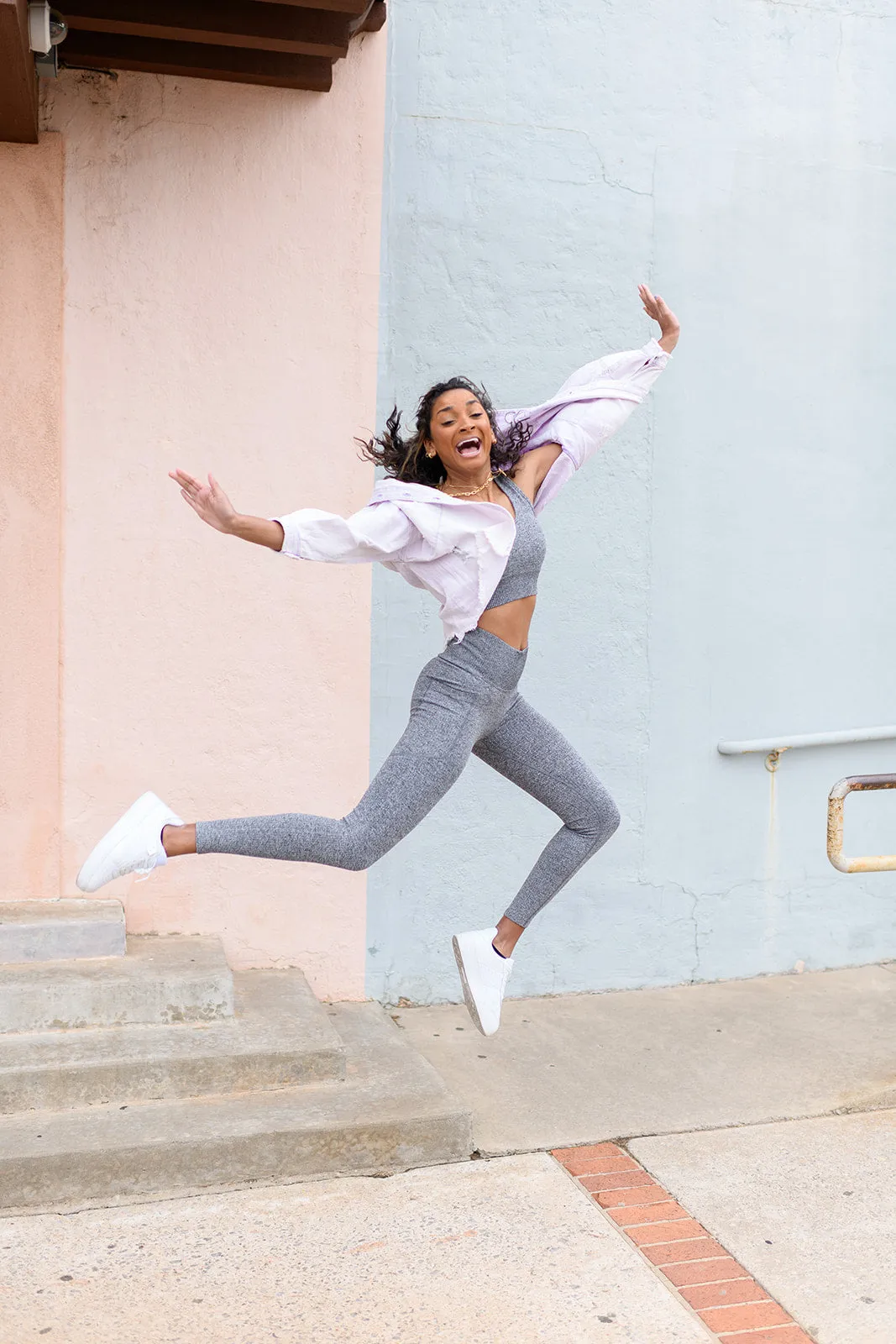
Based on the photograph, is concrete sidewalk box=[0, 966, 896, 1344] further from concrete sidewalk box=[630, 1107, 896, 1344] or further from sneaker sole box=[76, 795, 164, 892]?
sneaker sole box=[76, 795, 164, 892]

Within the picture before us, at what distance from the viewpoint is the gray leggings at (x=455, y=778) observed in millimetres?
3275

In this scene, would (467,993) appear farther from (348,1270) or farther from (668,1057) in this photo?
(668,1057)

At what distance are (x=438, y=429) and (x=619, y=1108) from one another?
2158mm

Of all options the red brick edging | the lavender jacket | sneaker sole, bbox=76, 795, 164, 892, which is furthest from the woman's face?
the red brick edging

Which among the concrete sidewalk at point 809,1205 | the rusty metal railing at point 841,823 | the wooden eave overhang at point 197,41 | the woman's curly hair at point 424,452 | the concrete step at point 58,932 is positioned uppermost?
the wooden eave overhang at point 197,41

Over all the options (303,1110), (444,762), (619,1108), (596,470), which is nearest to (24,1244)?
(303,1110)

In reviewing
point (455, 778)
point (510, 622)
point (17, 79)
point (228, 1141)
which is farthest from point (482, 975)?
point (17, 79)

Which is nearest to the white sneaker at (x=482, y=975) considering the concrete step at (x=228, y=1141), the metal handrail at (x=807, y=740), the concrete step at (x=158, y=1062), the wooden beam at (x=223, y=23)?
the concrete step at (x=228, y=1141)

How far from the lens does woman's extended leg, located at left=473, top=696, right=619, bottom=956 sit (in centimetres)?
355

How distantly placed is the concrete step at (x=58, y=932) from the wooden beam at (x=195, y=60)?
285 cm

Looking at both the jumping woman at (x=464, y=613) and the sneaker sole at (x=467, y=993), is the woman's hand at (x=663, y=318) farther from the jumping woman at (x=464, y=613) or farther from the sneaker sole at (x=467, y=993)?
the sneaker sole at (x=467, y=993)

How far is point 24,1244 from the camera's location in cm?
321

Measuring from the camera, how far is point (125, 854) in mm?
3242

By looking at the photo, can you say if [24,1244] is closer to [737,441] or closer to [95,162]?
[95,162]
